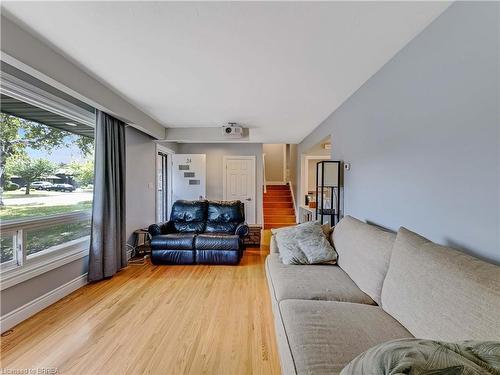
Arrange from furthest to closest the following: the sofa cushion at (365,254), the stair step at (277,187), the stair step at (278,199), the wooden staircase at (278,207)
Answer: the stair step at (277,187), the stair step at (278,199), the wooden staircase at (278,207), the sofa cushion at (365,254)

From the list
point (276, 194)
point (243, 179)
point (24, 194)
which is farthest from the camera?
point (276, 194)

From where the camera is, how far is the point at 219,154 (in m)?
6.25

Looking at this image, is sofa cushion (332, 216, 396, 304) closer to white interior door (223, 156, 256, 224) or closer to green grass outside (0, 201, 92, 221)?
green grass outside (0, 201, 92, 221)

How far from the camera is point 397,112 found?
2.04 metres

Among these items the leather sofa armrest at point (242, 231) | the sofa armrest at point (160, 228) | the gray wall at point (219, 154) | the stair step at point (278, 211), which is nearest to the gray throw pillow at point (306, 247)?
the leather sofa armrest at point (242, 231)

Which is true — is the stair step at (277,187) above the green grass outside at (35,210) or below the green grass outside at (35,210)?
above

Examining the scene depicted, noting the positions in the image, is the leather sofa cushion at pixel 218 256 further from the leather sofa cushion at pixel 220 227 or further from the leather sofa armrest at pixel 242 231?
the leather sofa cushion at pixel 220 227

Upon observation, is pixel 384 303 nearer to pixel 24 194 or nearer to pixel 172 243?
pixel 172 243

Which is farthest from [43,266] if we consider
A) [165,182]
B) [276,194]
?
[276,194]

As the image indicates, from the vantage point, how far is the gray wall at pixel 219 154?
6227 mm

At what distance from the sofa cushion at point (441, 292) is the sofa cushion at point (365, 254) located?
5.0 inches

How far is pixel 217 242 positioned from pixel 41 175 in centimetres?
230

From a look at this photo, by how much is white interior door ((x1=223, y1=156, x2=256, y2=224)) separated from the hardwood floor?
3.25m

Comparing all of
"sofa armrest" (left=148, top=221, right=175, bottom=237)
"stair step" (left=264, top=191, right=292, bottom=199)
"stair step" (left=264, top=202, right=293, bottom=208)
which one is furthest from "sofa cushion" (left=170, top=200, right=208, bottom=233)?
"stair step" (left=264, top=191, right=292, bottom=199)
